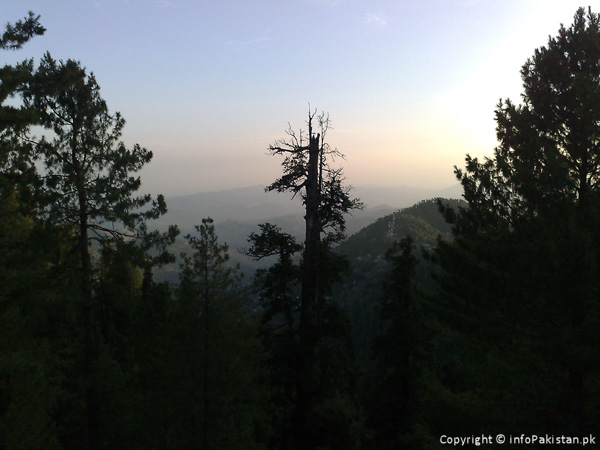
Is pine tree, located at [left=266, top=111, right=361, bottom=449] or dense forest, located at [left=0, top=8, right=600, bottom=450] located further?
pine tree, located at [left=266, top=111, right=361, bottom=449]

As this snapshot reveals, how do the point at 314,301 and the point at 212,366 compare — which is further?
the point at 314,301

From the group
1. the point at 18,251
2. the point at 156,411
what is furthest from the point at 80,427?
the point at 18,251

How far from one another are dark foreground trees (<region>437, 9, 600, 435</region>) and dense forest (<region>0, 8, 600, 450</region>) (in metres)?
0.04

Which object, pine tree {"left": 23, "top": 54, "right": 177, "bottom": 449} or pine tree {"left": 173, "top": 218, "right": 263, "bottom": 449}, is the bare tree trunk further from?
pine tree {"left": 23, "top": 54, "right": 177, "bottom": 449}

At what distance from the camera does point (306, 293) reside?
1321cm

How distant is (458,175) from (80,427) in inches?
703

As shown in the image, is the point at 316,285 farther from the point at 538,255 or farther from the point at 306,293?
the point at 538,255

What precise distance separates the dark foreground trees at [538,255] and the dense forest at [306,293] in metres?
0.04

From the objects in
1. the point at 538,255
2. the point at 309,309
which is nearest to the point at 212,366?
the point at 309,309

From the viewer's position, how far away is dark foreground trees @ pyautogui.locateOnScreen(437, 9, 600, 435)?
6.77 metres

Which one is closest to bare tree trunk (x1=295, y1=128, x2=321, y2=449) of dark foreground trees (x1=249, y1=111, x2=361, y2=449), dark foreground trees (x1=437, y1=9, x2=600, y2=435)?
dark foreground trees (x1=249, y1=111, x2=361, y2=449)

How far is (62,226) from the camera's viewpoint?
11.3 metres

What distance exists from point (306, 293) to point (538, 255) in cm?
747

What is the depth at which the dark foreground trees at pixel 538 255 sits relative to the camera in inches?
267
